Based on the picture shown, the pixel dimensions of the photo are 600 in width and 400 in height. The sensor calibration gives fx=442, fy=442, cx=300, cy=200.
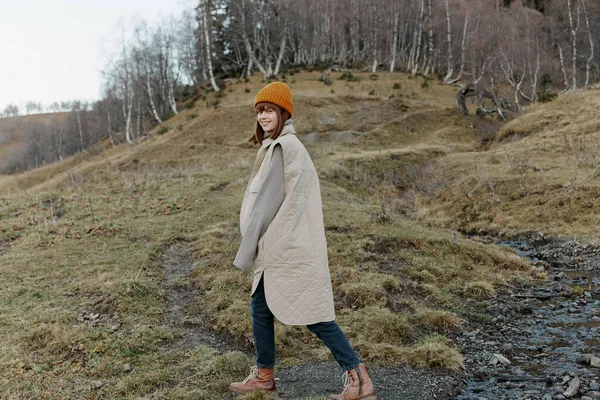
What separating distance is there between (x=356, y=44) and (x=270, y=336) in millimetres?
49757

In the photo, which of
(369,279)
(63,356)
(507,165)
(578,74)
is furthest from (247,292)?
(578,74)

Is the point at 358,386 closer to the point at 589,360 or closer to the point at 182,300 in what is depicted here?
the point at 589,360

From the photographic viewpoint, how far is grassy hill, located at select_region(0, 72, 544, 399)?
494cm

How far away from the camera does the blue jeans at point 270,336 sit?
3.65 metres

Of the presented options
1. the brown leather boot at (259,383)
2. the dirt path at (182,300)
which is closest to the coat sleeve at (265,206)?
the brown leather boot at (259,383)

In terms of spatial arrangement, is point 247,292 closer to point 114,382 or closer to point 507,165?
point 114,382

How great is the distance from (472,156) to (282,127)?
18424mm

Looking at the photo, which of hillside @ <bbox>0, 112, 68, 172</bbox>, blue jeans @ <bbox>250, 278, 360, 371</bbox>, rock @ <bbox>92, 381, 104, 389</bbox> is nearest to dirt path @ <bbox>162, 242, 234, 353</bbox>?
rock @ <bbox>92, 381, 104, 389</bbox>

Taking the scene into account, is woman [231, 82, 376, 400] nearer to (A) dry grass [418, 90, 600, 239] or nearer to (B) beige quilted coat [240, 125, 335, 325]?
(B) beige quilted coat [240, 125, 335, 325]

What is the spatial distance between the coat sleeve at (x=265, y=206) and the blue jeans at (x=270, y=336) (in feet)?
1.02

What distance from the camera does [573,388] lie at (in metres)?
4.33

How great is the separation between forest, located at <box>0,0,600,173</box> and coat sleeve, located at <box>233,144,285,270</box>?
35.9 m

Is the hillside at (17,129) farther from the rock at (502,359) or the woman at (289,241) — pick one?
the rock at (502,359)

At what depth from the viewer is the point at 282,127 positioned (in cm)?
377
